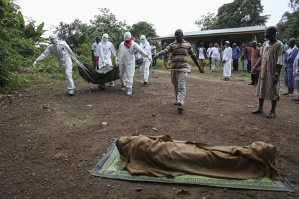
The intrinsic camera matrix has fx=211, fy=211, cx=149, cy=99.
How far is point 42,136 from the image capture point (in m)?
3.95

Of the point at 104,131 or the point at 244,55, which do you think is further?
the point at 244,55

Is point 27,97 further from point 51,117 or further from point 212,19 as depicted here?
point 212,19

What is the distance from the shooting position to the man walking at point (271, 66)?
13.9 ft

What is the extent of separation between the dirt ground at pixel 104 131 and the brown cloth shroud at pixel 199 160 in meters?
0.20

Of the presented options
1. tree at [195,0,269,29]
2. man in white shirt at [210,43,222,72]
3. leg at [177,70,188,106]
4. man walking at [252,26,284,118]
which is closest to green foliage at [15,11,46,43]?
man in white shirt at [210,43,222,72]

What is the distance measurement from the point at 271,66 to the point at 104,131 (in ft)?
12.1

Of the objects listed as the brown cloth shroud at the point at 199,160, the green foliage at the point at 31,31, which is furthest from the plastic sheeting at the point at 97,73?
the green foliage at the point at 31,31

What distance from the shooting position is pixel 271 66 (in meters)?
4.39

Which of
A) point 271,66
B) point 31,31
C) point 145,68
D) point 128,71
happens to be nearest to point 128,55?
point 128,71

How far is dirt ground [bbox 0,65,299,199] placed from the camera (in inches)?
96.2

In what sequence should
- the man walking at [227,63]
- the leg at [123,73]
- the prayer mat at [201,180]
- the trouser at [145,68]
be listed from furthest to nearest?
the man walking at [227,63] < the trouser at [145,68] < the leg at [123,73] < the prayer mat at [201,180]

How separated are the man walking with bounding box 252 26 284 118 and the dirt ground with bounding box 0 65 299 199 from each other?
0.62 metres

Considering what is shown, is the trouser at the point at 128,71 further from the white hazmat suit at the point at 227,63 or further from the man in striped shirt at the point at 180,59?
the white hazmat suit at the point at 227,63

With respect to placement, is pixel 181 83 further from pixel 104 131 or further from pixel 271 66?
pixel 104 131
